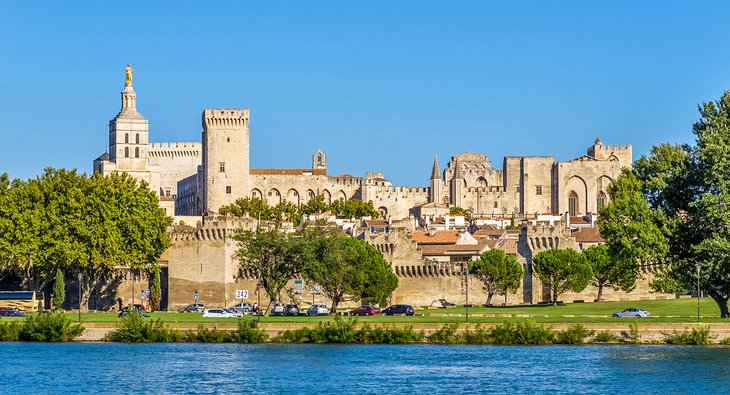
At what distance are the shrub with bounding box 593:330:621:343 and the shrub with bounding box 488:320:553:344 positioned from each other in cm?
189

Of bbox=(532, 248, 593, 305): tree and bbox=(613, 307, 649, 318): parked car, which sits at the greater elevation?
bbox=(532, 248, 593, 305): tree

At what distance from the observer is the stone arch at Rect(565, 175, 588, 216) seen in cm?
17462

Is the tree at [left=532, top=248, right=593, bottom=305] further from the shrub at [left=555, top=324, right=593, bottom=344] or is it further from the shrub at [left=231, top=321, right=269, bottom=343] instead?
the shrub at [left=231, top=321, right=269, bottom=343]

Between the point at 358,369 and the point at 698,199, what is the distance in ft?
52.6

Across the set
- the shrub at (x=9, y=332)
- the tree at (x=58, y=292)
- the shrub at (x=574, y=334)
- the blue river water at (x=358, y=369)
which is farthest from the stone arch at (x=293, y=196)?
the shrub at (x=574, y=334)

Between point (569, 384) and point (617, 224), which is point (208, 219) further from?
point (569, 384)

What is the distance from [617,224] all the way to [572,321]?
461 centimetres

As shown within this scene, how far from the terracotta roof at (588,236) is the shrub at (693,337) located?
46541 mm

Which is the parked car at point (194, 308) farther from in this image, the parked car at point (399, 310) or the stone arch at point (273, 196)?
the stone arch at point (273, 196)

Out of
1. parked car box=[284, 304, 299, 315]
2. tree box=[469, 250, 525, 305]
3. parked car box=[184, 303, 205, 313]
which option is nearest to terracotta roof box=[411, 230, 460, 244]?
tree box=[469, 250, 525, 305]

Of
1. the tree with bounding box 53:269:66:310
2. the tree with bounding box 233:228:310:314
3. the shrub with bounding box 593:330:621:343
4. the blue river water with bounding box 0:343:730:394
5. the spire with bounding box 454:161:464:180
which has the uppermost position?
the spire with bounding box 454:161:464:180

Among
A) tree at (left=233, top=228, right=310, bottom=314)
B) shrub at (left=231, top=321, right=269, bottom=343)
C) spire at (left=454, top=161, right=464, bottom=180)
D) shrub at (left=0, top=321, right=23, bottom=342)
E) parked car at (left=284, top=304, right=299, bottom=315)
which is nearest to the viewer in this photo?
shrub at (left=231, top=321, right=269, bottom=343)

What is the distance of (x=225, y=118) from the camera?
164m

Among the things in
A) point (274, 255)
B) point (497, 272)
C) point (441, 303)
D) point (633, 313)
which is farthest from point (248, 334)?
point (441, 303)
